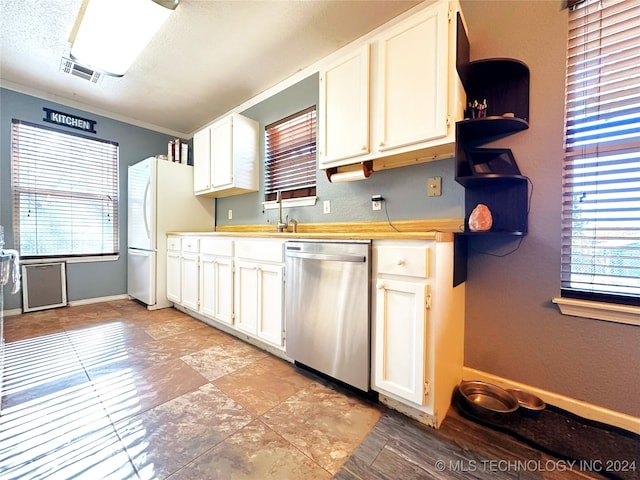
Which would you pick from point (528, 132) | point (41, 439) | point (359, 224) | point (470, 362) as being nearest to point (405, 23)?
point (528, 132)

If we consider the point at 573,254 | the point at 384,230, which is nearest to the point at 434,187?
the point at 384,230

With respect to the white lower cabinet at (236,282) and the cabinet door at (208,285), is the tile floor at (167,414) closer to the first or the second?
the white lower cabinet at (236,282)

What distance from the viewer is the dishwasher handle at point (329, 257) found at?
4.87ft

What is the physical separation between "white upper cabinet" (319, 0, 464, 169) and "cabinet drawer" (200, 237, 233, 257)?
1111 mm

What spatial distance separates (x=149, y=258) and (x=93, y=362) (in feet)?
5.03

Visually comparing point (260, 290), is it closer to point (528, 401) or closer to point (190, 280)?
point (190, 280)

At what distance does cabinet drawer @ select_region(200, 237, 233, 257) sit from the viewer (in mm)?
A: 2411

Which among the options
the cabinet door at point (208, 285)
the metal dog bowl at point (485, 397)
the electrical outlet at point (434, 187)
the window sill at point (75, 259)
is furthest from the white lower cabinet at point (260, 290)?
the window sill at point (75, 259)

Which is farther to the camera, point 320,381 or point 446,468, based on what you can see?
point 320,381

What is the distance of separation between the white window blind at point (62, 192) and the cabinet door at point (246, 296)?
8.39ft

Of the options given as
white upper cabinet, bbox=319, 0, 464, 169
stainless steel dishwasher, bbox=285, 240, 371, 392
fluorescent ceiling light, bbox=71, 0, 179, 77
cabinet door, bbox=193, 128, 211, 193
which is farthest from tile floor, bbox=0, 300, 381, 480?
fluorescent ceiling light, bbox=71, 0, 179, 77

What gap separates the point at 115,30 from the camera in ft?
6.46

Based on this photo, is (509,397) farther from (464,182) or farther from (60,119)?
(60,119)

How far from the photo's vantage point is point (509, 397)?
1477 millimetres
